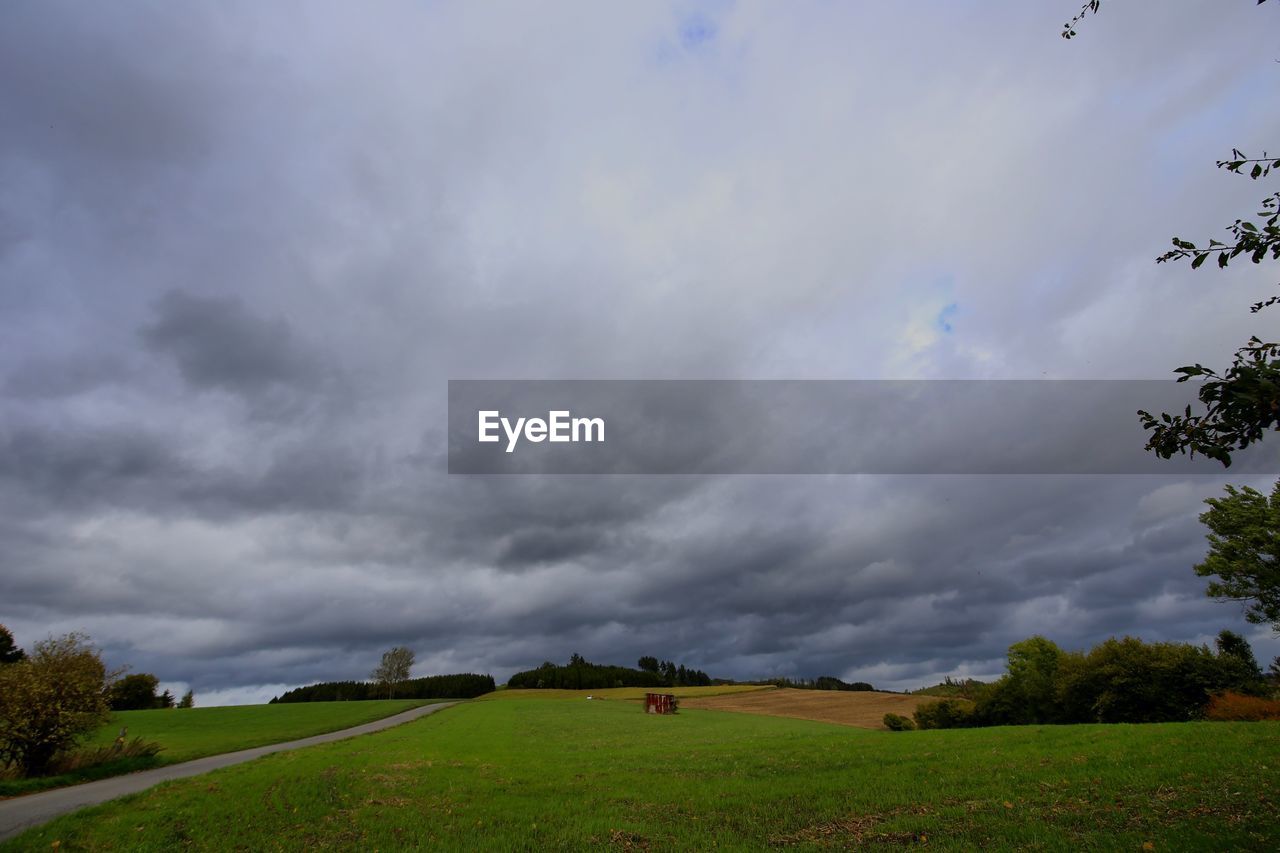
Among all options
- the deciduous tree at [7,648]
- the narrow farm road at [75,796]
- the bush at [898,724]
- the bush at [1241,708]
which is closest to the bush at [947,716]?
the bush at [898,724]

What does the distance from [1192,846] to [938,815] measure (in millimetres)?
4339

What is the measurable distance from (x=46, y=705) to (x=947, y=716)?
154 feet

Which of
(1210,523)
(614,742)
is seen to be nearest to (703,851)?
(614,742)

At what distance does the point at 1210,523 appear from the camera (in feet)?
140

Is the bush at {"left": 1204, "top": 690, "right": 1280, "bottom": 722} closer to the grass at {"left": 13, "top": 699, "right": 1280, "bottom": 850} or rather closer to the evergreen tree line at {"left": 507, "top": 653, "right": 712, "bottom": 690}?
the grass at {"left": 13, "top": 699, "right": 1280, "bottom": 850}

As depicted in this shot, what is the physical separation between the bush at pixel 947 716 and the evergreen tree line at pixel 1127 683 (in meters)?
1.75

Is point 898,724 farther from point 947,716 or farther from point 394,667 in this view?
point 394,667

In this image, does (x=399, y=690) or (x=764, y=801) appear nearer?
(x=764, y=801)

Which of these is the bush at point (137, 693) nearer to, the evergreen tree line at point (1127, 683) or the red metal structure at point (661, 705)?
the red metal structure at point (661, 705)

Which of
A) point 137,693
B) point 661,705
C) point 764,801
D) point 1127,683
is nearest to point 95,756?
point 764,801

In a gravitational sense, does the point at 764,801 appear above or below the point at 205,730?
above

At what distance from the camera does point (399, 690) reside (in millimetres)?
140875

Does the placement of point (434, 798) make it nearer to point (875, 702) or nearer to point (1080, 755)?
point (1080, 755)

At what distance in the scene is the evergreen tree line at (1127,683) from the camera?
33469 millimetres
